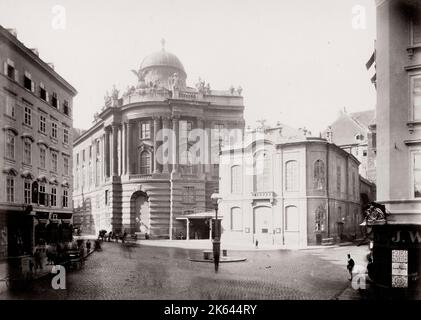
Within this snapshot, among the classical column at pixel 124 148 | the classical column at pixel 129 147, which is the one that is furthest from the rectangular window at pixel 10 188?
the classical column at pixel 124 148

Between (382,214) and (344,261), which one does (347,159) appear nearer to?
(344,261)

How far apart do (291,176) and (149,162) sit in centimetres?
2338

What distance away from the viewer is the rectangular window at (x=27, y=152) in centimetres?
2659

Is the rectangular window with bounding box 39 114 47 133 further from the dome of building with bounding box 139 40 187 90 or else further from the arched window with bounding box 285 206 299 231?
the arched window with bounding box 285 206 299 231

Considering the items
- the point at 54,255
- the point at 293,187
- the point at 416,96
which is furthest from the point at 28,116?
the point at 416,96

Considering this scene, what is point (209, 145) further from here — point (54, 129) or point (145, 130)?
point (145, 130)

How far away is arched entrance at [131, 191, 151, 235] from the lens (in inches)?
1878

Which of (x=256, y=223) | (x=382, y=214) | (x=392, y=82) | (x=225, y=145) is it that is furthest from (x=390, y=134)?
(x=256, y=223)

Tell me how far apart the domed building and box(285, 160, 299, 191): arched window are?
8802 millimetres

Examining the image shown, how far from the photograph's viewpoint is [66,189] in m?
31.5

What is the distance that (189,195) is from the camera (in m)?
43.6

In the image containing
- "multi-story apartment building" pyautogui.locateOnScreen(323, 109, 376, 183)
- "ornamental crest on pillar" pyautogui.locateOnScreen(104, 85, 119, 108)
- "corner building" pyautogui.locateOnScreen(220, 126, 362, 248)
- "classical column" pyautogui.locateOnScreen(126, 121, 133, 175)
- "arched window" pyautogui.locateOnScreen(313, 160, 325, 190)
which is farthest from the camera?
"multi-story apartment building" pyautogui.locateOnScreen(323, 109, 376, 183)

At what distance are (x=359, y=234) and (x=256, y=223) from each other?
293 inches

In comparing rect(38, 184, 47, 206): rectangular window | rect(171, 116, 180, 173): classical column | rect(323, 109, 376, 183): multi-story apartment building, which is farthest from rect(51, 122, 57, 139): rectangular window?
rect(323, 109, 376, 183): multi-story apartment building
